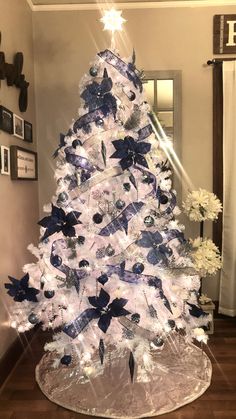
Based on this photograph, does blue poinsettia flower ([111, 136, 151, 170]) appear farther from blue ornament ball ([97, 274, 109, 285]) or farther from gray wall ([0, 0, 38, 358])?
gray wall ([0, 0, 38, 358])

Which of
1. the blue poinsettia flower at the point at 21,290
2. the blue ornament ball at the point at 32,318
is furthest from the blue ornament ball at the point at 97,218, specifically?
the blue ornament ball at the point at 32,318

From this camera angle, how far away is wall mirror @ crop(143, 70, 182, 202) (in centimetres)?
309

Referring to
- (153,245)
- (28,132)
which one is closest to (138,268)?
(153,245)

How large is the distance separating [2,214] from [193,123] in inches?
68.6

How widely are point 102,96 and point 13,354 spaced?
1.73 meters

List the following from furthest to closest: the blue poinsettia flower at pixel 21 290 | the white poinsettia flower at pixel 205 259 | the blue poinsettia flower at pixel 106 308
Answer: the white poinsettia flower at pixel 205 259, the blue poinsettia flower at pixel 21 290, the blue poinsettia flower at pixel 106 308

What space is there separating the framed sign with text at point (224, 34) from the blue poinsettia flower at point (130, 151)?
5.20ft

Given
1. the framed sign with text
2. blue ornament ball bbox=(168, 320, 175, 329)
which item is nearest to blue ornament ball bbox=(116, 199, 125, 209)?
blue ornament ball bbox=(168, 320, 175, 329)

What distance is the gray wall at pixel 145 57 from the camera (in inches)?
120

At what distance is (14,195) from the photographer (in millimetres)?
2555

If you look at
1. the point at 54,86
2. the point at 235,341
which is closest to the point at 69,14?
the point at 54,86

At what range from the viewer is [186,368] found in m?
2.30

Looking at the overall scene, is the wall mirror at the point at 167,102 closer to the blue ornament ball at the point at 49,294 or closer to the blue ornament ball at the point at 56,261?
the blue ornament ball at the point at 56,261

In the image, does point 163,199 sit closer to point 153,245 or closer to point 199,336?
point 153,245
